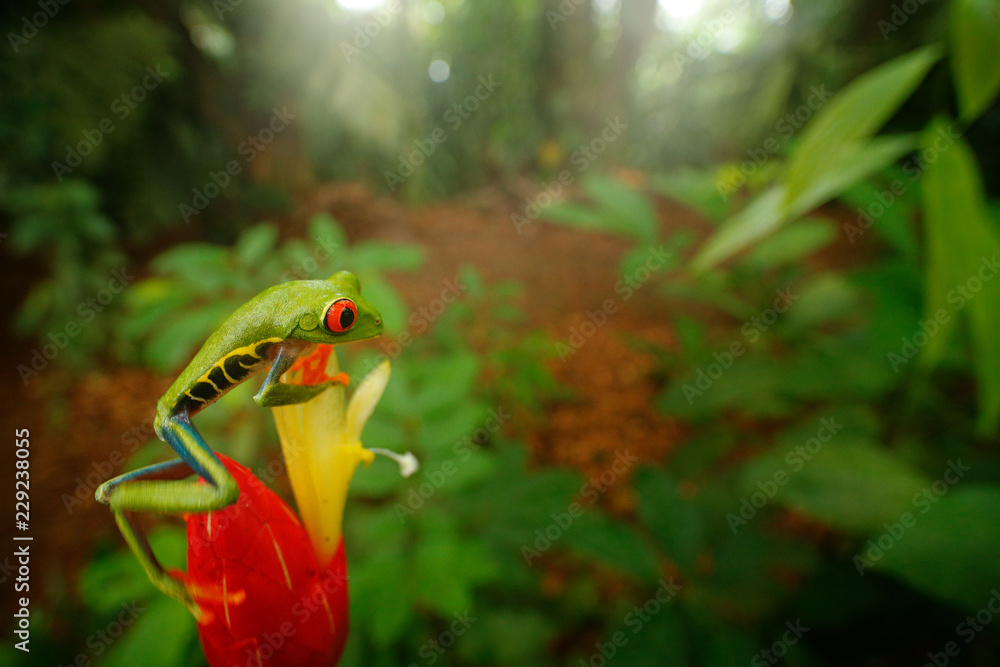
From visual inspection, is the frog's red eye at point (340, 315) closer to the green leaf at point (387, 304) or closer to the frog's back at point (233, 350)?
the frog's back at point (233, 350)

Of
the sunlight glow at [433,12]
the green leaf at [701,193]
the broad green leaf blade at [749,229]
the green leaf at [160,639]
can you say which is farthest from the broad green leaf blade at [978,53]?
the sunlight glow at [433,12]

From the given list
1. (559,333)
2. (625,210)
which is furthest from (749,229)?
(559,333)

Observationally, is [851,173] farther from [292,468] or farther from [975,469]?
[975,469]

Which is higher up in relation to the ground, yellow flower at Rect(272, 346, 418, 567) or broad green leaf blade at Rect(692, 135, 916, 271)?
broad green leaf blade at Rect(692, 135, 916, 271)

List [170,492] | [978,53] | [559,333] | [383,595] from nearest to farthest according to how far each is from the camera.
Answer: [170,492] → [978,53] → [383,595] → [559,333]

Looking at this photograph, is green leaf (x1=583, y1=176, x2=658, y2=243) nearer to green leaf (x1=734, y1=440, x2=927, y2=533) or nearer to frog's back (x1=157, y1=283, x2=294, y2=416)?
green leaf (x1=734, y1=440, x2=927, y2=533)

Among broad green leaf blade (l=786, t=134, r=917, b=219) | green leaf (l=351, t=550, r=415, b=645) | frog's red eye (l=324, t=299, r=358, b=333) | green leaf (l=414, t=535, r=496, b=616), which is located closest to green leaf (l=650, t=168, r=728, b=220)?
broad green leaf blade (l=786, t=134, r=917, b=219)

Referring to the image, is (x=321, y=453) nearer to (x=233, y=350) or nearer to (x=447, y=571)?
(x=233, y=350)
